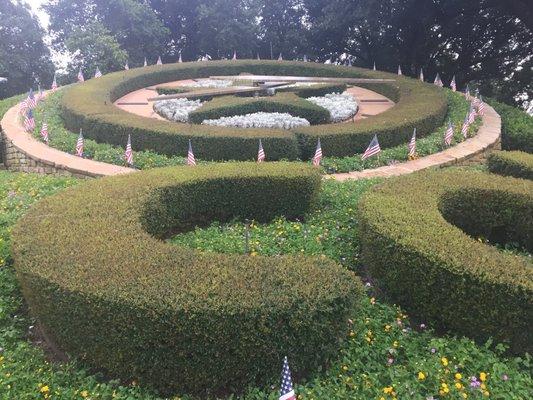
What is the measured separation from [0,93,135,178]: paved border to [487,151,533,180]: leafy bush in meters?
5.58

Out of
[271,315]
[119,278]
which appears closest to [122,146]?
[119,278]

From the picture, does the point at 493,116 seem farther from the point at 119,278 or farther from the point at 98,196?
the point at 119,278

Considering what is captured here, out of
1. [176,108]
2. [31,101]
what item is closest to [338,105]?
[176,108]

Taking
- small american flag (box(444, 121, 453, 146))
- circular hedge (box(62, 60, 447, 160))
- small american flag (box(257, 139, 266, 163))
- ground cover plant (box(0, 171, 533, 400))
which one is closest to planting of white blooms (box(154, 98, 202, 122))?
circular hedge (box(62, 60, 447, 160))

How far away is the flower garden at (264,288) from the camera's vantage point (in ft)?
11.3

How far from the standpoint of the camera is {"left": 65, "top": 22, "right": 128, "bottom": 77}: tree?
18.9 metres

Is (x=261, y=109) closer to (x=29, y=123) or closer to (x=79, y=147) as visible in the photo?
(x=79, y=147)

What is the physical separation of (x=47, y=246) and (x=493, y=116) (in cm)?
1077

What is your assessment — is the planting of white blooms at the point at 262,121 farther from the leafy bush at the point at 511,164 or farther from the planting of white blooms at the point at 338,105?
the leafy bush at the point at 511,164

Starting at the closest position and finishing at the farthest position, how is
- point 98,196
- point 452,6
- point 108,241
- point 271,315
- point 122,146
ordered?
point 271,315, point 108,241, point 98,196, point 122,146, point 452,6

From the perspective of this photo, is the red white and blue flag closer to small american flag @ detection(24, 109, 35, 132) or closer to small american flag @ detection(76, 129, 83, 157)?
small american flag @ detection(76, 129, 83, 157)

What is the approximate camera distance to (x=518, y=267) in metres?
4.03

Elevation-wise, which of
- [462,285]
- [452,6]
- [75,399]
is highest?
[452,6]

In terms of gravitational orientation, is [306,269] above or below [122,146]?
above
